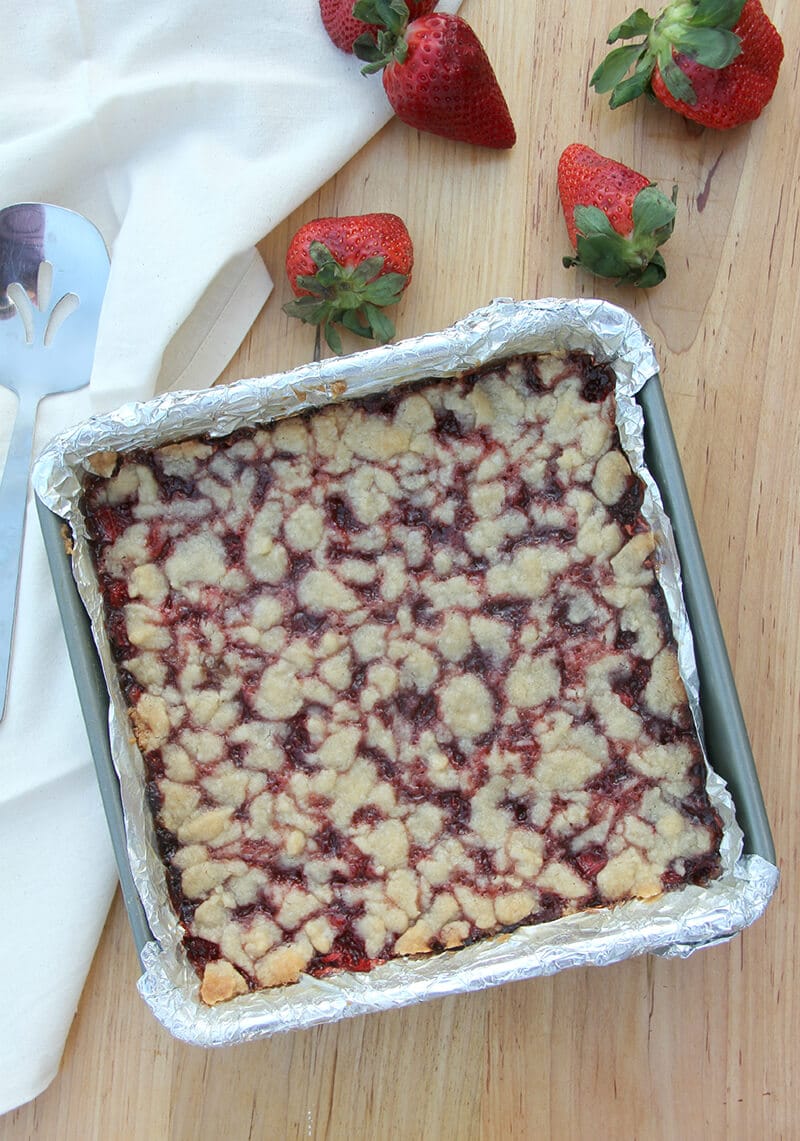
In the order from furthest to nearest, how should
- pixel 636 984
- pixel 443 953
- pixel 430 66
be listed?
pixel 636 984 → pixel 430 66 → pixel 443 953

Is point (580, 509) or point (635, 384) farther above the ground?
point (635, 384)

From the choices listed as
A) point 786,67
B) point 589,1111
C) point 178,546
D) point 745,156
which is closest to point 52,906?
point 178,546

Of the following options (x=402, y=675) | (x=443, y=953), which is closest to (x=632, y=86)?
(x=402, y=675)

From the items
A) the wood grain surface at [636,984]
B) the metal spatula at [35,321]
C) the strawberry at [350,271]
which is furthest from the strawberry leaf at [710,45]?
the metal spatula at [35,321]

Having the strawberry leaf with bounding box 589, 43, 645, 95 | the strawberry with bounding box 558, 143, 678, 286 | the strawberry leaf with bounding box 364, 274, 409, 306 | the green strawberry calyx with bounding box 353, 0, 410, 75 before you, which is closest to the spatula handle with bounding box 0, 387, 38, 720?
the strawberry leaf with bounding box 364, 274, 409, 306

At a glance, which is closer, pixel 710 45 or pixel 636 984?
pixel 710 45

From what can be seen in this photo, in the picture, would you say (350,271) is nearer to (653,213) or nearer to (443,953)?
(653,213)

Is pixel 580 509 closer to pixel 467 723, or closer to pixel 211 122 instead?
pixel 467 723
